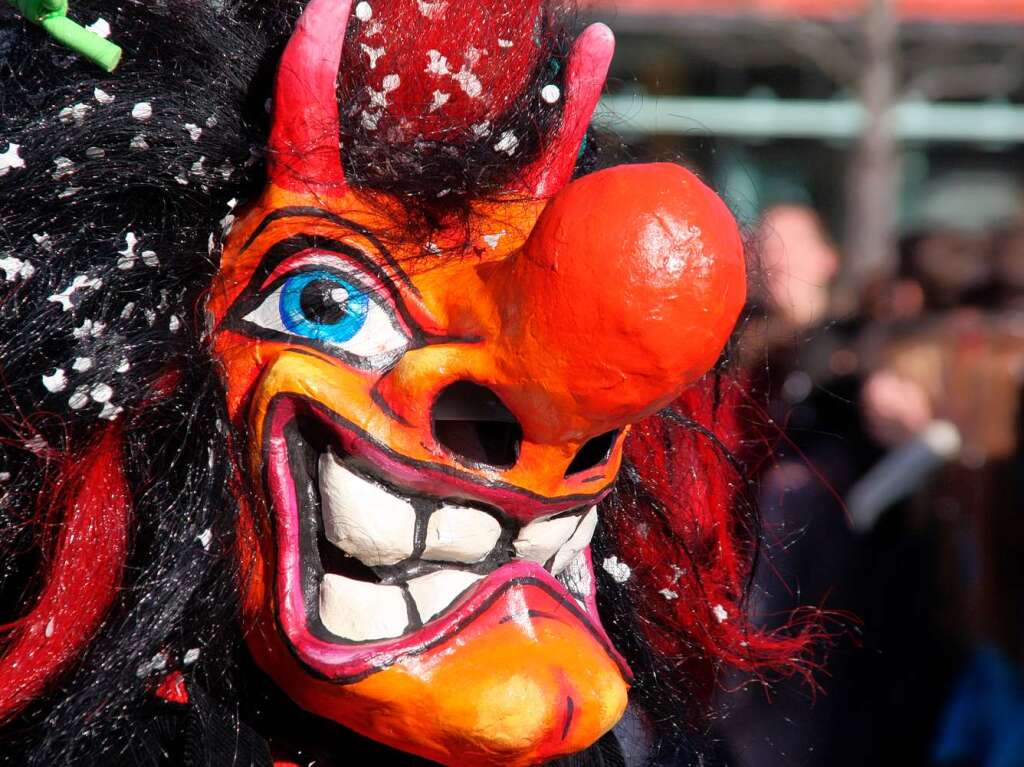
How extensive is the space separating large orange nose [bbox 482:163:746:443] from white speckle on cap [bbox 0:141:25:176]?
A: 0.40 meters

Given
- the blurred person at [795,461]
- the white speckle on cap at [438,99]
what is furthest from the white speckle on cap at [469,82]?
the blurred person at [795,461]

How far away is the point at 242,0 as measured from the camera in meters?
1.22

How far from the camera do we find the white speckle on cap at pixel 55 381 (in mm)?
1081

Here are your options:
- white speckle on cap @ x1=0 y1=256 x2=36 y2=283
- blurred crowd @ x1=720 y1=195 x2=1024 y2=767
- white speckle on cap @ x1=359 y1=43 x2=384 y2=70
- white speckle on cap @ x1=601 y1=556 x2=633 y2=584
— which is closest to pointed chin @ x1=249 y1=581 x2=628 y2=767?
white speckle on cap @ x1=601 y1=556 x2=633 y2=584

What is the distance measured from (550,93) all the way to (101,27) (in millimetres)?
379

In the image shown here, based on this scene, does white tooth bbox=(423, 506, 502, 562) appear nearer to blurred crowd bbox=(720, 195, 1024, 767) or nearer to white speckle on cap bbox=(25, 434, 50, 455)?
white speckle on cap bbox=(25, 434, 50, 455)

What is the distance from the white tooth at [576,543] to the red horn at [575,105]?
11.3 inches

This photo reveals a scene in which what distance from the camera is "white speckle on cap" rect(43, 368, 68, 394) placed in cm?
108

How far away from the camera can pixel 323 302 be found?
1101 millimetres

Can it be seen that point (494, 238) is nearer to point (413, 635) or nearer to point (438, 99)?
point (438, 99)

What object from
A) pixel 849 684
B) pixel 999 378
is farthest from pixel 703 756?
pixel 999 378

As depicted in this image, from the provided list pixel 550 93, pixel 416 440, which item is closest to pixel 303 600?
pixel 416 440

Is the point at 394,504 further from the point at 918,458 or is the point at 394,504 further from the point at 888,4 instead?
the point at 888,4

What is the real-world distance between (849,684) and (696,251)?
6.94 feet
